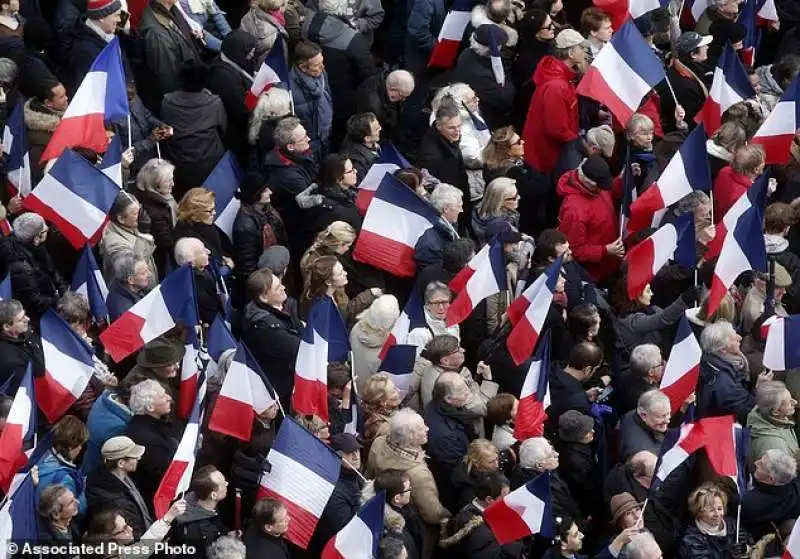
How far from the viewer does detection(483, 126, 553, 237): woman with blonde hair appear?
55.9ft

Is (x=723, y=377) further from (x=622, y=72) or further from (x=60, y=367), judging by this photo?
(x=60, y=367)

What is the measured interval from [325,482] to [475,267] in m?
2.51

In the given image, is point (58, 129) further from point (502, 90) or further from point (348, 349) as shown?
point (502, 90)

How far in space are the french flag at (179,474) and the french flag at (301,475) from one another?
53 cm

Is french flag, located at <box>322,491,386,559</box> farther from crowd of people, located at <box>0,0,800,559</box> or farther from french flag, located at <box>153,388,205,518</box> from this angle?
french flag, located at <box>153,388,205,518</box>

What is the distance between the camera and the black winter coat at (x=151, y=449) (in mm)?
13734

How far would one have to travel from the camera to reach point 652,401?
14.3m

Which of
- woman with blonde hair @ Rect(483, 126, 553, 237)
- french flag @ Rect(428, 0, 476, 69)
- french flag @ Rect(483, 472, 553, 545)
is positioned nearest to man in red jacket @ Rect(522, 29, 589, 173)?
woman with blonde hair @ Rect(483, 126, 553, 237)

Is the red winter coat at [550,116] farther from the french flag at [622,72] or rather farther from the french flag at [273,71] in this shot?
the french flag at [273,71]

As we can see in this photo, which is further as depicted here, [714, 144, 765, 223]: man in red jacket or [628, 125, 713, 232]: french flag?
[714, 144, 765, 223]: man in red jacket

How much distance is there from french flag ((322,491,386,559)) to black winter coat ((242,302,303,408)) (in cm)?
239

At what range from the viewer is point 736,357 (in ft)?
49.4

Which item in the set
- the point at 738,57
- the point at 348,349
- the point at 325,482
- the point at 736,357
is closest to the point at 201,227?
the point at 348,349

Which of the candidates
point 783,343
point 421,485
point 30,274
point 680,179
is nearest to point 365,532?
point 421,485
